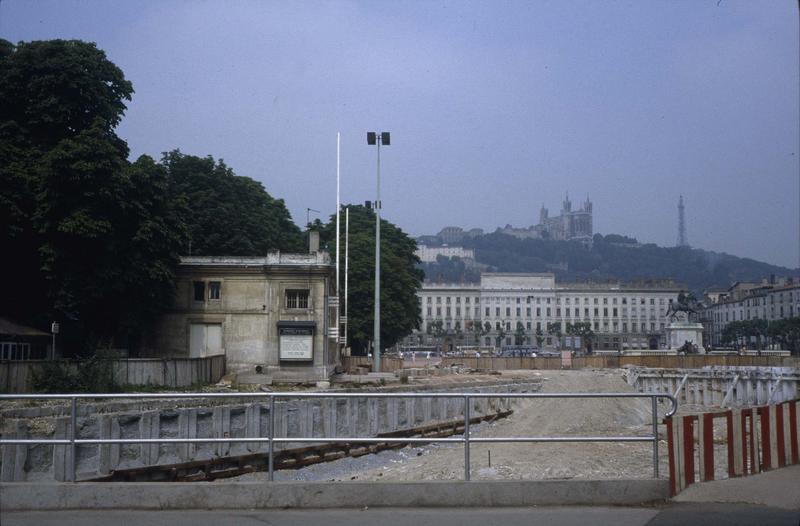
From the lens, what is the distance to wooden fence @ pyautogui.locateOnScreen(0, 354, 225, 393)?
31844mm

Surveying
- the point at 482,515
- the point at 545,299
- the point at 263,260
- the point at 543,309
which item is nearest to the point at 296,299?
the point at 263,260

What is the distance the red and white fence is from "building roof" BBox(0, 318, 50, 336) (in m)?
32.8

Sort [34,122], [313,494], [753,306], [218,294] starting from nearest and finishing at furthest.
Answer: [313,494]
[34,122]
[218,294]
[753,306]

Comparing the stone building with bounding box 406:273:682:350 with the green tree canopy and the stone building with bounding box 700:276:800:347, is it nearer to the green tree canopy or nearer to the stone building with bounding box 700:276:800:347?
the stone building with bounding box 700:276:800:347

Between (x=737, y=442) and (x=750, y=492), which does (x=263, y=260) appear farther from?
(x=750, y=492)

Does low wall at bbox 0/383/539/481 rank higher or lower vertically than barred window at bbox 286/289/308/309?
lower

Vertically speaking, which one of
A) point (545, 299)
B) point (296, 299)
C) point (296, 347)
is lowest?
point (296, 347)

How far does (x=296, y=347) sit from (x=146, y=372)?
1187cm

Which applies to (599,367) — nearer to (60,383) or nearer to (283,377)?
(283,377)

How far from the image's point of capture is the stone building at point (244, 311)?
48719mm

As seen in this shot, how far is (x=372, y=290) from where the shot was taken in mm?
75438

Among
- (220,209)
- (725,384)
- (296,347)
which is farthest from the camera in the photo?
(220,209)

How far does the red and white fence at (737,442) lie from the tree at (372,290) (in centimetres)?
6133

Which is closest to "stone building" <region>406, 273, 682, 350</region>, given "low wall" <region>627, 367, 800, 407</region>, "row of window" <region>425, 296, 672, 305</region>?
"row of window" <region>425, 296, 672, 305</region>
